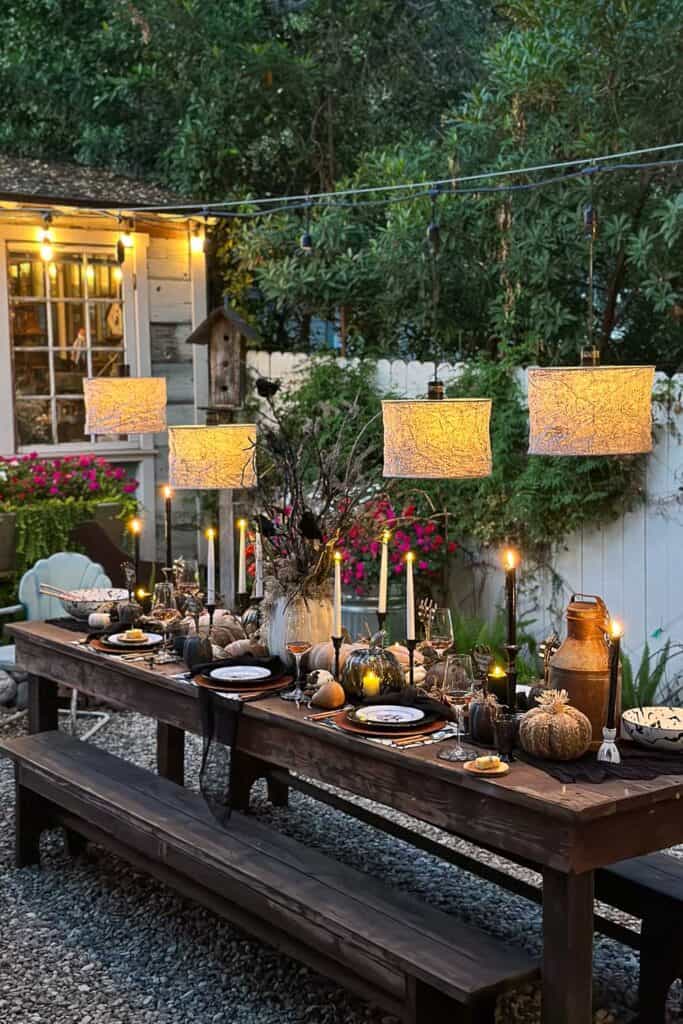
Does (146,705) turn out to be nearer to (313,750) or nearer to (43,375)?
(313,750)

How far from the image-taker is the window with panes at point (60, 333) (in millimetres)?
8266

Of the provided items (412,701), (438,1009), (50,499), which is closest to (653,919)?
(438,1009)

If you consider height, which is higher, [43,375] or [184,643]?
[43,375]

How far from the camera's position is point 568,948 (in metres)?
2.88

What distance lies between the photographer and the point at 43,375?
8383mm

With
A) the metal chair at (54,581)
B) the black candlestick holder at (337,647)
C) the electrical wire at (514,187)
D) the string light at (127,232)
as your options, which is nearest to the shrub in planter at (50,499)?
the metal chair at (54,581)

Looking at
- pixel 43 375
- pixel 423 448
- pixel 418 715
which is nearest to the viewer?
pixel 418 715

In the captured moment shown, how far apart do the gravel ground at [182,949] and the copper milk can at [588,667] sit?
2.92 ft

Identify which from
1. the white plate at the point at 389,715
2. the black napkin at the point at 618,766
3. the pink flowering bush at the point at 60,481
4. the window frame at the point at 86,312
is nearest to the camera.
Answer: the black napkin at the point at 618,766

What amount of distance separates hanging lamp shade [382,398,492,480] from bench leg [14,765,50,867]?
6.17 ft

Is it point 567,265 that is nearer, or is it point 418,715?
point 418,715

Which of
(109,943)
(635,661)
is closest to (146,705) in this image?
(109,943)

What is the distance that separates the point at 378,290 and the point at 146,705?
4863 mm

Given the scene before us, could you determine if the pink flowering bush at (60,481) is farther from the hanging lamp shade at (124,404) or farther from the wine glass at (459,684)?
the wine glass at (459,684)
